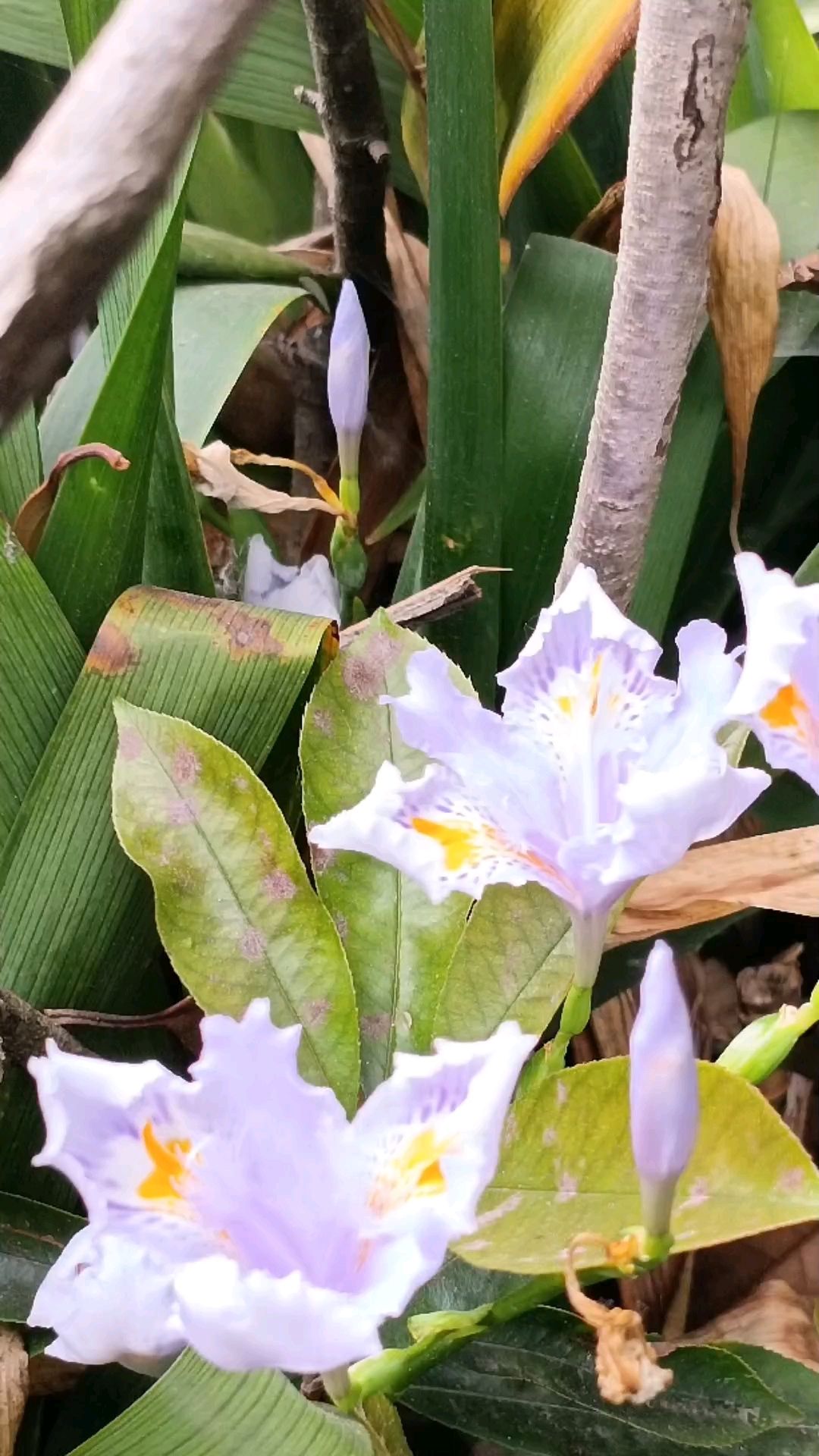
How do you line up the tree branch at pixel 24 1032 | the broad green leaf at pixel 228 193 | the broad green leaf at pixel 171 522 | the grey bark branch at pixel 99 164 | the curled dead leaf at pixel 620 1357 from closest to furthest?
the grey bark branch at pixel 99 164 → the curled dead leaf at pixel 620 1357 → the tree branch at pixel 24 1032 → the broad green leaf at pixel 171 522 → the broad green leaf at pixel 228 193

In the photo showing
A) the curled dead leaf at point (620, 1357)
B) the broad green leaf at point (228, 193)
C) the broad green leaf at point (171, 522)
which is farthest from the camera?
the broad green leaf at point (228, 193)

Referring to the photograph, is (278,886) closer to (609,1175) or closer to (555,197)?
(609,1175)

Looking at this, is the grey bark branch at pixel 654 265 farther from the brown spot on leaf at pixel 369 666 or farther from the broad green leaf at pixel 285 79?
the broad green leaf at pixel 285 79

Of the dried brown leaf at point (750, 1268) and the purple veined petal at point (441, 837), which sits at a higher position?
the purple veined petal at point (441, 837)

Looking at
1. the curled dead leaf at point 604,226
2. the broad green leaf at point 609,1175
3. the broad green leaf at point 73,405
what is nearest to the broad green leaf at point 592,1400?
the broad green leaf at point 609,1175

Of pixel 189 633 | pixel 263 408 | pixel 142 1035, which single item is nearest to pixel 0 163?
pixel 263 408

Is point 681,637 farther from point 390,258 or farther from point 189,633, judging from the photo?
point 390,258

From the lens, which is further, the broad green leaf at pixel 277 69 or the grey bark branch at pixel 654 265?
the broad green leaf at pixel 277 69
